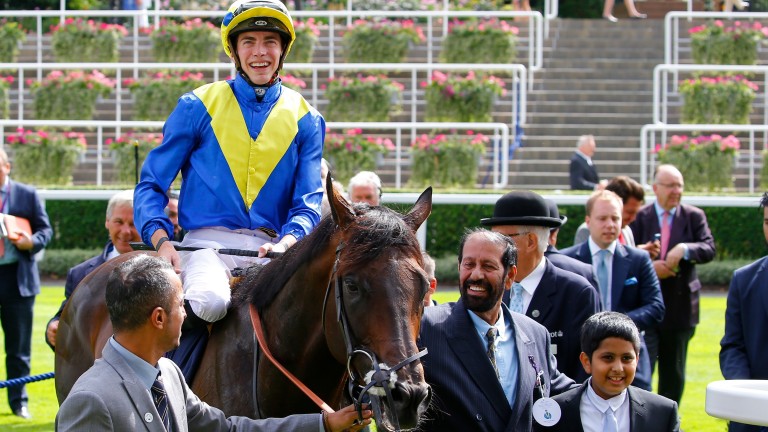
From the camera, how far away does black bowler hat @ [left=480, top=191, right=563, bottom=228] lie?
5680 mm

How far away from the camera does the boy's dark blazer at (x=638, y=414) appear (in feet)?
15.3

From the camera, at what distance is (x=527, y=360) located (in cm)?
454

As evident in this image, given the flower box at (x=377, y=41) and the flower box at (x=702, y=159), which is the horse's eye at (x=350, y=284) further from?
the flower box at (x=377, y=41)

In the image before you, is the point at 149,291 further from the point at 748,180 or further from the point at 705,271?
the point at 748,180

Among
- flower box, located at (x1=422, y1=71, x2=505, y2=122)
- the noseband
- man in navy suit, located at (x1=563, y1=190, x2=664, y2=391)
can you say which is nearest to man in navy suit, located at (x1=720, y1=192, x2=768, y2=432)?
man in navy suit, located at (x1=563, y1=190, x2=664, y2=391)

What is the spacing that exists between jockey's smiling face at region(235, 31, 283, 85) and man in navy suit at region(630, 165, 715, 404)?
13.7ft

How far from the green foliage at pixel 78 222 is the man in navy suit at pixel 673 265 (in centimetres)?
862

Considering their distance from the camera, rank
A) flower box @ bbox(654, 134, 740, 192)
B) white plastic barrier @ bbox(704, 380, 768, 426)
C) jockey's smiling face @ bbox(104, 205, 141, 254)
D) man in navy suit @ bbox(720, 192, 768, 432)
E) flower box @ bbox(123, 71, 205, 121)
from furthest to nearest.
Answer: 1. flower box @ bbox(123, 71, 205, 121)
2. flower box @ bbox(654, 134, 740, 192)
3. jockey's smiling face @ bbox(104, 205, 141, 254)
4. man in navy suit @ bbox(720, 192, 768, 432)
5. white plastic barrier @ bbox(704, 380, 768, 426)

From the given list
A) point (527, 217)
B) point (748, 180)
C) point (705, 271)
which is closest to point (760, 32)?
point (748, 180)

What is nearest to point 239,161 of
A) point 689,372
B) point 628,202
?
point 628,202

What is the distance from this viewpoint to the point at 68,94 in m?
18.2

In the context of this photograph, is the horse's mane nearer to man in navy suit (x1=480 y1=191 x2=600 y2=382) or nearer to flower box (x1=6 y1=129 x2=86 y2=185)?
A: man in navy suit (x1=480 y1=191 x2=600 y2=382)

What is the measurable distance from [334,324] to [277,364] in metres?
0.33

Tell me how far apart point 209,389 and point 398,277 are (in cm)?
106
